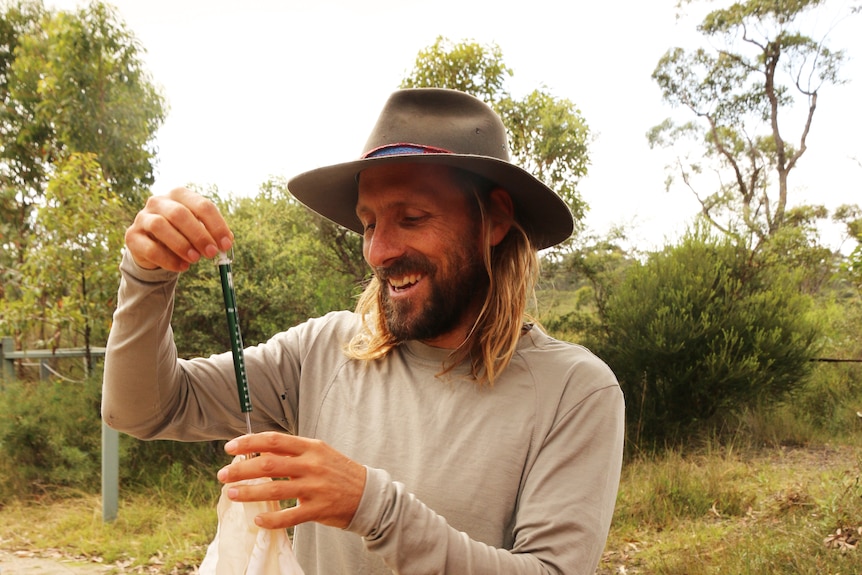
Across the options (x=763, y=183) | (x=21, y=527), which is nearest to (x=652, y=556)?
(x=21, y=527)

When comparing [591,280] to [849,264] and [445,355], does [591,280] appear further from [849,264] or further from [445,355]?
[445,355]

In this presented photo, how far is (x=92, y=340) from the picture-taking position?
7.66m

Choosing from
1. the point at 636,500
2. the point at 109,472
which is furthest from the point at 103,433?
the point at 636,500

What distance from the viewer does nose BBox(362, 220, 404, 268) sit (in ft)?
5.04

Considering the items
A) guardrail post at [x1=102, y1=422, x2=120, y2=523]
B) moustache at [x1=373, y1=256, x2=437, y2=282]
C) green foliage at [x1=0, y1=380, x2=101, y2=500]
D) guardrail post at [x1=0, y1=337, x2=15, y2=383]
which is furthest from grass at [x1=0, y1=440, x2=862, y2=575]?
moustache at [x1=373, y1=256, x2=437, y2=282]

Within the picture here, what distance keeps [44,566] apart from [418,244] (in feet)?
15.0

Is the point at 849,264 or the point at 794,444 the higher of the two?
the point at 849,264

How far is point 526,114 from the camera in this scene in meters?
9.02

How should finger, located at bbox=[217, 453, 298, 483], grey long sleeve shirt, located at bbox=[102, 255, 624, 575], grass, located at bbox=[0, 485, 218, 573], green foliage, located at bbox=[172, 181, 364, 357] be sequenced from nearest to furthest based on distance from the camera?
finger, located at bbox=[217, 453, 298, 483] → grey long sleeve shirt, located at bbox=[102, 255, 624, 575] → grass, located at bbox=[0, 485, 218, 573] → green foliage, located at bbox=[172, 181, 364, 357]

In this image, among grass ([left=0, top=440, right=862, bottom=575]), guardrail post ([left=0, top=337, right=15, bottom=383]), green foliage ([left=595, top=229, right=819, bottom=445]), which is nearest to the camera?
grass ([left=0, top=440, right=862, bottom=575])

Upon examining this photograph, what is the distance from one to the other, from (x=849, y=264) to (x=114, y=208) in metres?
6.51

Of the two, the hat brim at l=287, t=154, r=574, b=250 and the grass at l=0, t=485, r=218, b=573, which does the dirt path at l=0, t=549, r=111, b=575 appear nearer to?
the grass at l=0, t=485, r=218, b=573

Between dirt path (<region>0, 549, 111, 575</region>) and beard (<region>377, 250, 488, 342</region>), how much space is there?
13.5 feet

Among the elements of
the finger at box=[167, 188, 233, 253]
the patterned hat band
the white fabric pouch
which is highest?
the patterned hat band
